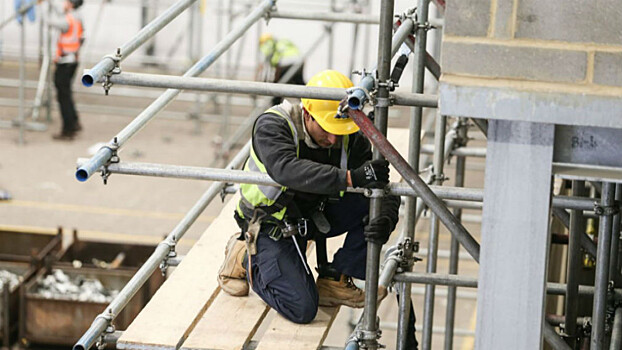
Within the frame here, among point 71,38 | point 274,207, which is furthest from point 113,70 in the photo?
point 71,38

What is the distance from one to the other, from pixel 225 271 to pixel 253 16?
2.09 m

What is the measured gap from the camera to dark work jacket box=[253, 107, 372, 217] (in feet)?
16.7

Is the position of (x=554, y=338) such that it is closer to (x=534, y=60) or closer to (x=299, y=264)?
(x=299, y=264)

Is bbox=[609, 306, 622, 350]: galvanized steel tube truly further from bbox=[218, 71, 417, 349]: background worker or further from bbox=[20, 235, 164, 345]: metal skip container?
bbox=[20, 235, 164, 345]: metal skip container

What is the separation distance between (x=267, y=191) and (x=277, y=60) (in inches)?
441

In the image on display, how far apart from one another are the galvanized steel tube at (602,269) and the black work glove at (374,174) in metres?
1.01

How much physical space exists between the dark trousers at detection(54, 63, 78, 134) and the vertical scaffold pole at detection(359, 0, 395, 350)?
13.4 meters

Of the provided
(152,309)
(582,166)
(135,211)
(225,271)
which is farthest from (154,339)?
(135,211)

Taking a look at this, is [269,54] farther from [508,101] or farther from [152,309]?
[508,101]

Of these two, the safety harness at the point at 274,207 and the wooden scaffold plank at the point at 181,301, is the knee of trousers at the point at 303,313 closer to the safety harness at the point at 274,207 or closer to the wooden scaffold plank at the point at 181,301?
the safety harness at the point at 274,207

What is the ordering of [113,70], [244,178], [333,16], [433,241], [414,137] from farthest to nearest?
[333,16] → [433,241] → [414,137] → [113,70] → [244,178]

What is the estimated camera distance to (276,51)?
16.8 m

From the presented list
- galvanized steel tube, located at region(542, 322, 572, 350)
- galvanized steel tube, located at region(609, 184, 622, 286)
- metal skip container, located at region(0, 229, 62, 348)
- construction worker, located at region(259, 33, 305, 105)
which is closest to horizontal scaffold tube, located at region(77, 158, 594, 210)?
galvanized steel tube, located at region(542, 322, 572, 350)

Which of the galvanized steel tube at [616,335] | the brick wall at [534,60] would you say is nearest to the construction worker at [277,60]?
the galvanized steel tube at [616,335]
